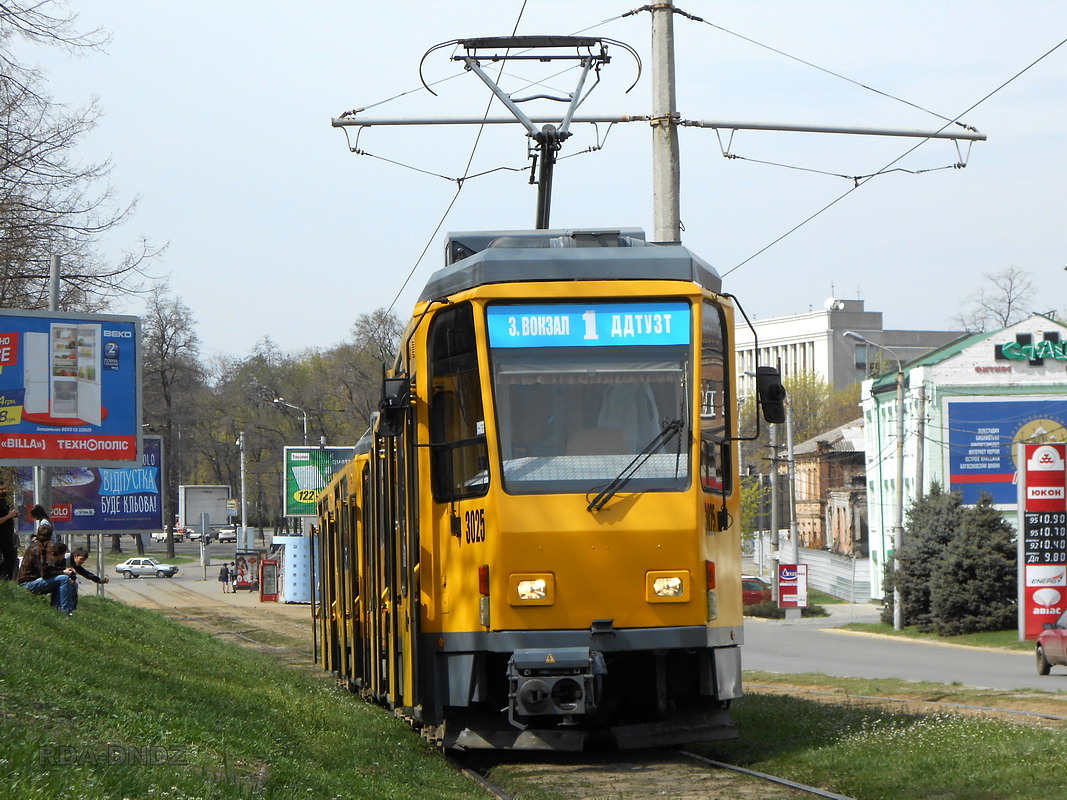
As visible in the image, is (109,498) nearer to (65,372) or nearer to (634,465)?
(65,372)

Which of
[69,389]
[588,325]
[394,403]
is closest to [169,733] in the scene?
[394,403]

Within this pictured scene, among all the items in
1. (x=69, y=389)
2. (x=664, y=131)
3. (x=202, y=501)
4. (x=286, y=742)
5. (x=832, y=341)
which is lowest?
(x=286, y=742)

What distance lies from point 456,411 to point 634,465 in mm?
1407

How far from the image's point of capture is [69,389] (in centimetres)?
2397

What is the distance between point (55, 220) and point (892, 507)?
143ft

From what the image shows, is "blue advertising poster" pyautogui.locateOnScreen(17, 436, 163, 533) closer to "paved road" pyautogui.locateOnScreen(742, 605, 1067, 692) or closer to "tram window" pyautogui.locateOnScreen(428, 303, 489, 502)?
"paved road" pyautogui.locateOnScreen(742, 605, 1067, 692)

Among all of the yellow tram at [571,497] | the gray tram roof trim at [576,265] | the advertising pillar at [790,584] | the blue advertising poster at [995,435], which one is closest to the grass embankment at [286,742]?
the yellow tram at [571,497]

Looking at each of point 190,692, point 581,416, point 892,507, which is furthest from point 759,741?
point 892,507

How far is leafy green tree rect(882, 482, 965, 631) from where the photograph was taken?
144 ft

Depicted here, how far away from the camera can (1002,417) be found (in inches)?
2185

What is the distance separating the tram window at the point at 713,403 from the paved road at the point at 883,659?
1056 centimetres

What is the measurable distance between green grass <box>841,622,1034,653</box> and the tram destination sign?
2634 millimetres

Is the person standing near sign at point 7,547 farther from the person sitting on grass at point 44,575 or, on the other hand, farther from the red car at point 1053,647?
the red car at point 1053,647

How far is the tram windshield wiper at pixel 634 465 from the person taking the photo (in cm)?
1022
